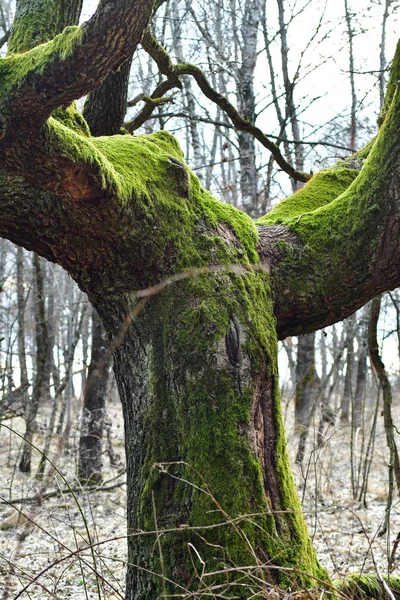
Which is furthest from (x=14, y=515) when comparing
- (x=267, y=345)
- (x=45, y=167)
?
(x=45, y=167)

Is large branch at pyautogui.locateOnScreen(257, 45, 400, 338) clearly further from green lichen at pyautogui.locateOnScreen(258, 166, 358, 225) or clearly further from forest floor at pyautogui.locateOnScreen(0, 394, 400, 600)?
forest floor at pyautogui.locateOnScreen(0, 394, 400, 600)

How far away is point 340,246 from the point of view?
3227 mm

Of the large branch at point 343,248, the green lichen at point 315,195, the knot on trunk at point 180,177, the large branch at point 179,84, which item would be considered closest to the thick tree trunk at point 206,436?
the large branch at point 343,248

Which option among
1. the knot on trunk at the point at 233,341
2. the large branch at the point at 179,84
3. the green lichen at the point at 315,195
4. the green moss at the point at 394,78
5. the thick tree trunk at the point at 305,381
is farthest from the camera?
the thick tree trunk at the point at 305,381

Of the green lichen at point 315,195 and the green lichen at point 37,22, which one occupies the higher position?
the green lichen at point 37,22

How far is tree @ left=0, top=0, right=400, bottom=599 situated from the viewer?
2438 millimetres

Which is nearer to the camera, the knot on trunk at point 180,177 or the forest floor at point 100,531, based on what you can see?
the knot on trunk at point 180,177

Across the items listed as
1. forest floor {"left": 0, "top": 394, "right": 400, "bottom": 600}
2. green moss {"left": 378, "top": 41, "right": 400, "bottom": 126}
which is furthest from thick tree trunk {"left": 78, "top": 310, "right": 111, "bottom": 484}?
green moss {"left": 378, "top": 41, "right": 400, "bottom": 126}

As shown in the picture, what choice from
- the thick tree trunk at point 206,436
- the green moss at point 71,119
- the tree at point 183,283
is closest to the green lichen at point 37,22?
the tree at point 183,283

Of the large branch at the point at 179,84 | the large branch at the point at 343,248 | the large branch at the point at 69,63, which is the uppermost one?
the large branch at the point at 179,84

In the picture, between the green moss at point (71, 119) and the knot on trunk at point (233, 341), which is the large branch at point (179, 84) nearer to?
the green moss at point (71, 119)

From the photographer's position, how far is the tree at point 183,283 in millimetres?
2438

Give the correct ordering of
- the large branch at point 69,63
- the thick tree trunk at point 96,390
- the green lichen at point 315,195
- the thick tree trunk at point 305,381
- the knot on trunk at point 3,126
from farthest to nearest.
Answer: the thick tree trunk at point 305,381, the thick tree trunk at point 96,390, the green lichen at point 315,195, the knot on trunk at point 3,126, the large branch at point 69,63

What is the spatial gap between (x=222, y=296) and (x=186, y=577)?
1.38 meters
